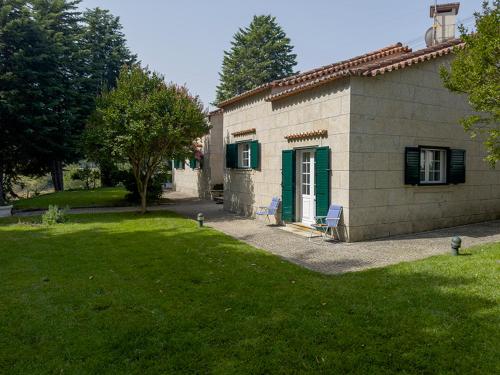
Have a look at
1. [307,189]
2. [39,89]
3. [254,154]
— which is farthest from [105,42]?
[307,189]

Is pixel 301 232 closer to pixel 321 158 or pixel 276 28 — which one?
pixel 321 158

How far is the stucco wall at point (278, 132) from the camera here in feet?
30.5

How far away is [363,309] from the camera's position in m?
4.79

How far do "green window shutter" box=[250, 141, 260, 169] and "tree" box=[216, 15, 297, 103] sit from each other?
32469 mm

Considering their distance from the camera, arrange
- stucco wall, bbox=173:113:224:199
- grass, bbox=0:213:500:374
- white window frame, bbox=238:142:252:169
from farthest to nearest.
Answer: stucco wall, bbox=173:113:224:199, white window frame, bbox=238:142:252:169, grass, bbox=0:213:500:374

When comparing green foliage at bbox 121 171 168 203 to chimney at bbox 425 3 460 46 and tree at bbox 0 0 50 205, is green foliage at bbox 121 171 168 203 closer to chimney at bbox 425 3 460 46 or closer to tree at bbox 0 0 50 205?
tree at bbox 0 0 50 205

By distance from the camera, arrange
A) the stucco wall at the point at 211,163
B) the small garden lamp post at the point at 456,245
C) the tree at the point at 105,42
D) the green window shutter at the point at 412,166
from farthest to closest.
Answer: the tree at the point at 105,42, the stucco wall at the point at 211,163, the green window shutter at the point at 412,166, the small garden lamp post at the point at 456,245

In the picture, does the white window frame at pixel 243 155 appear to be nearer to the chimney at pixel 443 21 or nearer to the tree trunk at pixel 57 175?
the chimney at pixel 443 21

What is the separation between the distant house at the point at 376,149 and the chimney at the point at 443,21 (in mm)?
37

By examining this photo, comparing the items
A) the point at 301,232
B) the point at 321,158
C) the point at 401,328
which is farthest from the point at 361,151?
the point at 401,328

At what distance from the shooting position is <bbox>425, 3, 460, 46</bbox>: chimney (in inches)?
511

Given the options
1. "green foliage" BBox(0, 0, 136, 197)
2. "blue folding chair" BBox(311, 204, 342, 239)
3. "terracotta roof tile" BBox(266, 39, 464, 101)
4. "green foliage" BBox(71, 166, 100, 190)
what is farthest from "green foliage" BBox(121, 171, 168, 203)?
"green foliage" BBox(71, 166, 100, 190)

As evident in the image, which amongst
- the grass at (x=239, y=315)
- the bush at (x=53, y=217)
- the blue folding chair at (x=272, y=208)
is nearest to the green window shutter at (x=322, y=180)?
the blue folding chair at (x=272, y=208)

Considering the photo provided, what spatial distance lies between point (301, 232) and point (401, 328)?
6.28 meters
